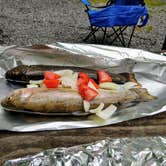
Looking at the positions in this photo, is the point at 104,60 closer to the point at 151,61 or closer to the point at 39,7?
the point at 151,61

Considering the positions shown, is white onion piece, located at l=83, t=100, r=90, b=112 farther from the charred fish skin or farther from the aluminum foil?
the charred fish skin

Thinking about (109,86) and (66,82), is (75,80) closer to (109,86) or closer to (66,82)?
(66,82)

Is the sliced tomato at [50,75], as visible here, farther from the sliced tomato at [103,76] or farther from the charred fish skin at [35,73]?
the sliced tomato at [103,76]

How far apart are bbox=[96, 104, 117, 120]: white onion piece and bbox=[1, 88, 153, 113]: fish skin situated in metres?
0.02

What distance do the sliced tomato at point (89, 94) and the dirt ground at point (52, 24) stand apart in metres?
2.34

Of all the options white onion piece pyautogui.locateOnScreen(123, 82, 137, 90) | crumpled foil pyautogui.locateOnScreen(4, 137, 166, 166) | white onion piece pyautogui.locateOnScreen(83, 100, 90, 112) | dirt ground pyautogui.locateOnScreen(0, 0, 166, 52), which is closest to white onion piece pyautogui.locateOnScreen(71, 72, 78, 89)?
Result: white onion piece pyautogui.locateOnScreen(83, 100, 90, 112)

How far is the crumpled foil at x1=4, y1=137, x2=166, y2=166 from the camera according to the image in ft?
4.08

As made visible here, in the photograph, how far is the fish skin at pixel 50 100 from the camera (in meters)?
1.61

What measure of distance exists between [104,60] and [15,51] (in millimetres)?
546

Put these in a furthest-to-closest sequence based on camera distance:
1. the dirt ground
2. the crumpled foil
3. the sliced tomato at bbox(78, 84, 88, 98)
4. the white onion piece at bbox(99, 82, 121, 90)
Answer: the dirt ground
the white onion piece at bbox(99, 82, 121, 90)
the sliced tomato at bbox(78, 84, 88, 98)
the crumpled foil

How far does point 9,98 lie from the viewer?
1.62m

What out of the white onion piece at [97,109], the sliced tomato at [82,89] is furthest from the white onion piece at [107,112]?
the sliced tomato at [82,89]

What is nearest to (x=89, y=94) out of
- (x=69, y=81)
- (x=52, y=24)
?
(x=69, y=81)

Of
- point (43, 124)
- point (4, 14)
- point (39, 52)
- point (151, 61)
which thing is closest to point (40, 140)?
point (43, 124)
